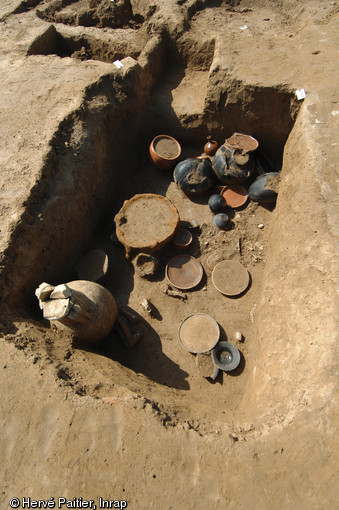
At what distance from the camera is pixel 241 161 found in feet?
16.1

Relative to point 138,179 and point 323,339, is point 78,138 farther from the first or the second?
point 323,339

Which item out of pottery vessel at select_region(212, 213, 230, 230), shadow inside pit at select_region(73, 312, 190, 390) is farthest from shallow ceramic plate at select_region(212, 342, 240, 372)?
pottery vessel at select_region(212, 213, 230, 230)

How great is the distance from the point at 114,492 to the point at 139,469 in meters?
0.24

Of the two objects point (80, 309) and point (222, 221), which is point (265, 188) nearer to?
point (222, 221)

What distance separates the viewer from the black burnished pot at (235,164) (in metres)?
4.95

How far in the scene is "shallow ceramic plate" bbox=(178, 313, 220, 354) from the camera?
156 inches

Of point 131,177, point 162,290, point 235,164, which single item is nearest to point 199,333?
point 162,290

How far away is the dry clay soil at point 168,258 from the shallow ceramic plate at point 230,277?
0.42ft

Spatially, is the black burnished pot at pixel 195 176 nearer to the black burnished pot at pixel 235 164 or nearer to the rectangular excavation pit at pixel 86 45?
the black burnished pot at pixel 235 164

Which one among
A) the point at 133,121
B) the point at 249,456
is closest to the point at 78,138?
the point at 133,121

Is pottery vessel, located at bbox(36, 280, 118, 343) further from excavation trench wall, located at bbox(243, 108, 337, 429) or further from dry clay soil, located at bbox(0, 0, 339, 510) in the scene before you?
excavation trench wall, located at bbox(243, 108, 337, 429)

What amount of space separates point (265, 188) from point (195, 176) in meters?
1.17

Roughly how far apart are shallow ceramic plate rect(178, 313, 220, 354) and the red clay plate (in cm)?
202

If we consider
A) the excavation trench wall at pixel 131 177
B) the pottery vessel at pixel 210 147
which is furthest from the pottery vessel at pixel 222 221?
the pottery vessel at pixel 210 147
